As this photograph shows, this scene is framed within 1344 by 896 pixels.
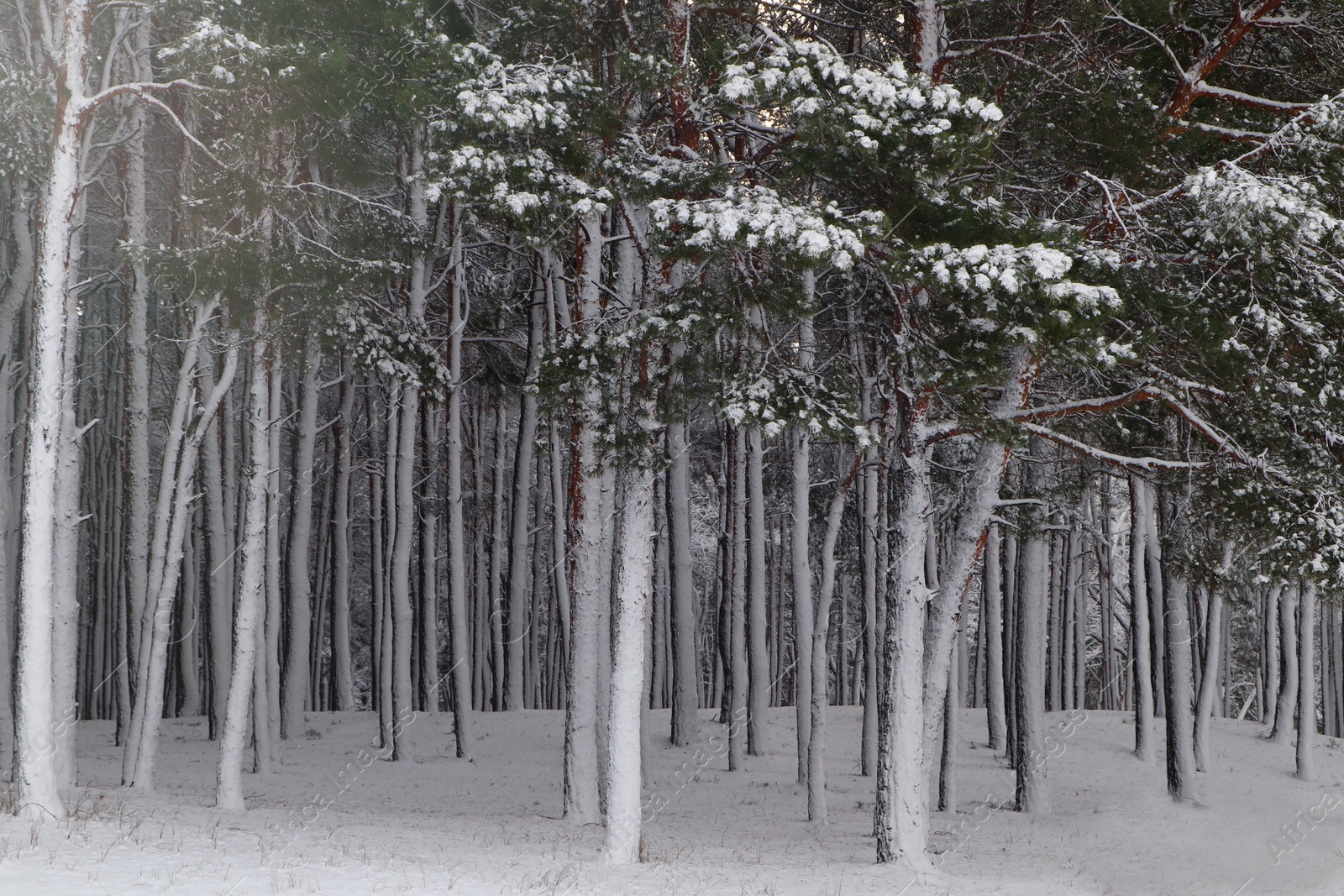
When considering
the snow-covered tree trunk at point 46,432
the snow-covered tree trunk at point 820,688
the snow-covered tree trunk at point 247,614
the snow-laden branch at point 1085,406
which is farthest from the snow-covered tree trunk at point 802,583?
the snow-covered tree trunk at point 46,432

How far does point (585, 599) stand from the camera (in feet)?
35.5

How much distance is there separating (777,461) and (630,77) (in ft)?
51.4

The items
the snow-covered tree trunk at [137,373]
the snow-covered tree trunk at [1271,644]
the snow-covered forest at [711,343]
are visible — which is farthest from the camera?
the snow-covered tree trunk at [1271,644]

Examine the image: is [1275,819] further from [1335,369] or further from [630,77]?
[630,77]

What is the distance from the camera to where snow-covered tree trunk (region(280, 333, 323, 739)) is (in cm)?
1589

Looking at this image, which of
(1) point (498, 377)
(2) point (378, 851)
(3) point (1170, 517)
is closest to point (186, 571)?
(1) point (498, 377)

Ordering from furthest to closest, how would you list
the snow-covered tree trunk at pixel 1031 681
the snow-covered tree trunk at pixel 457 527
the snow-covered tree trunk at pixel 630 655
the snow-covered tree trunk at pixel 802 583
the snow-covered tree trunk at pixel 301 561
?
the snow-covered tree trunk at pixel 457 527, the snow-covered tree trunk at pixel 301 561, the snow-covered tree trunk at pixel 802 583, the snow-covered tree trunk at pixel 1031 681, the snow-covered tree trunk at pixel 630 655

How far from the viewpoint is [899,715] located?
9562 millimetres

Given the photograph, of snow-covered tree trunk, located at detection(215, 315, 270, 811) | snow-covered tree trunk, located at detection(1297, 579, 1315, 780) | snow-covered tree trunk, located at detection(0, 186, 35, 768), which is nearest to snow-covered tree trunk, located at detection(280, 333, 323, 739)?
snow-covered tree trunk, located at detection(215, 315, 270, 811)

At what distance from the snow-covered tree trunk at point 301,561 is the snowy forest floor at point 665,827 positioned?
75 cm

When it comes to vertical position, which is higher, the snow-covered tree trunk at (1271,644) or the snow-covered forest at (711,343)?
the snow-covered forest at (711,343)

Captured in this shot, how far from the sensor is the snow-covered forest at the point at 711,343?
8117 mm

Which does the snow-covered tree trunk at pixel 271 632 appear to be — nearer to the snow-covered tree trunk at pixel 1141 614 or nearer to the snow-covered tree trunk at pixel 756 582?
the snow-covered tree trunk at pixel 756 582

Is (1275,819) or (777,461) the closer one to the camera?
(1275,819)
